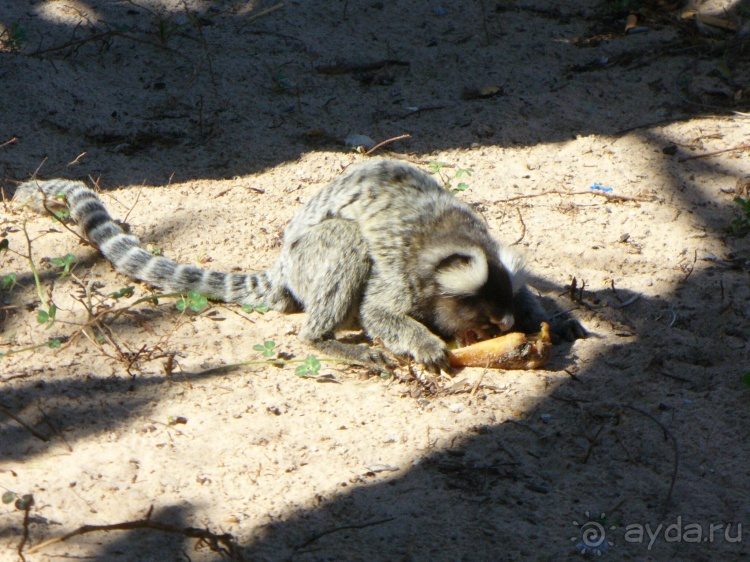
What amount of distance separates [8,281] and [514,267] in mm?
3205

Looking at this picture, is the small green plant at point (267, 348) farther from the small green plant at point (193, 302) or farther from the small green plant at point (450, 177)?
the small green plant at point (450, 177)

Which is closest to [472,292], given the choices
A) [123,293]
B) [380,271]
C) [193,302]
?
[380,271]

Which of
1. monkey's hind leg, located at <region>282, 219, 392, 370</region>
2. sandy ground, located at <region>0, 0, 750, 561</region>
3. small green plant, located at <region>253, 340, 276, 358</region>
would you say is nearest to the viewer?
sandy ground, located at <region>0, 0, 750, 561</region>

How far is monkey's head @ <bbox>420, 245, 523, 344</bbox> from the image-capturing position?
16.4ft

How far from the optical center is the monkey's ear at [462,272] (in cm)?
499

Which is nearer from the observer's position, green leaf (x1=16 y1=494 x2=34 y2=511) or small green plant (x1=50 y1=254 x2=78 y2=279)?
green leaf (x1=16 y1=494 x2=34 y2=511)

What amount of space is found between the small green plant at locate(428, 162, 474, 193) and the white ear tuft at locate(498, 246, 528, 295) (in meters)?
1.33

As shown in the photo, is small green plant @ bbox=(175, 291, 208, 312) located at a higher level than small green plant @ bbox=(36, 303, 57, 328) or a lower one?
lower

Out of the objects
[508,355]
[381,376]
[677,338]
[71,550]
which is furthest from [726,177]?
[71,550]

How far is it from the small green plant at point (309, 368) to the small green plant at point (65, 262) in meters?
1.72

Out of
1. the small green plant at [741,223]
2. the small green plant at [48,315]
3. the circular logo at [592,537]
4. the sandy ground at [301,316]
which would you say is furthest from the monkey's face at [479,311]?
the small green plant at [48,315]

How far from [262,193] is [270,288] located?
143 centimetres

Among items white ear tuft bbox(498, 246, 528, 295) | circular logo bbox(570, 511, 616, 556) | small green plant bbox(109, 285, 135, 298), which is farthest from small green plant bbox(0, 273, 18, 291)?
circular logo bbox(570, 511, 616, 556)

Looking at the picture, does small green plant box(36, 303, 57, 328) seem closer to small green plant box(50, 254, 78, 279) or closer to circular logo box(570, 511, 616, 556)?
small green plant box(50, 254, 78, 279)
